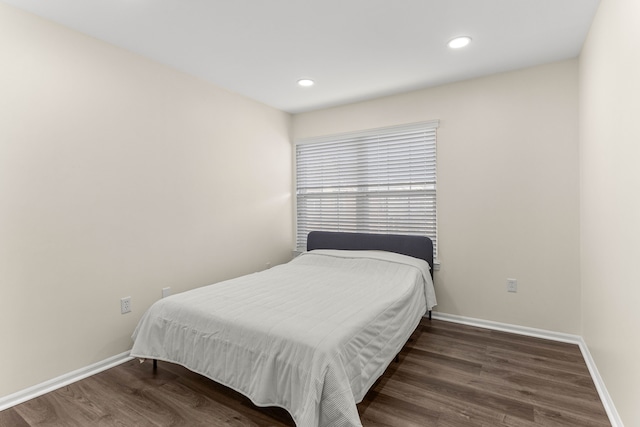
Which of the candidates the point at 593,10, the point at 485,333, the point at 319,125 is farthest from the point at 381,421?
the point at 319,125

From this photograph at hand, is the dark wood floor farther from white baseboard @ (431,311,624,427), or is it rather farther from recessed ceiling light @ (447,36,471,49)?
recessed ceiling light @ (447,36,471,49)

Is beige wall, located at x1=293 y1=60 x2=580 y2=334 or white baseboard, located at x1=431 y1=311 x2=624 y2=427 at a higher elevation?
beige wall, located at x1=293 y1=60 x2=580 y2=334

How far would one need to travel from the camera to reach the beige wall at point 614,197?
144cm

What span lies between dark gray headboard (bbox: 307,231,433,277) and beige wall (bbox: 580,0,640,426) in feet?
4.30

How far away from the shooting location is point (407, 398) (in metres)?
1.99

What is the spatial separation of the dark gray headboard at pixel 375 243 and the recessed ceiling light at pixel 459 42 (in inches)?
69.6

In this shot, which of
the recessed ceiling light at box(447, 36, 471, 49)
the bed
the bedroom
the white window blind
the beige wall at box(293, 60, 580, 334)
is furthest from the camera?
the white window blind

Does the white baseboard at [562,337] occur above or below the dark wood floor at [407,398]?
above

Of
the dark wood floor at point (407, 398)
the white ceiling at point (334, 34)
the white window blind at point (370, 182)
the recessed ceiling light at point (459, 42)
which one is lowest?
the dark wood floor at point (407, 398)

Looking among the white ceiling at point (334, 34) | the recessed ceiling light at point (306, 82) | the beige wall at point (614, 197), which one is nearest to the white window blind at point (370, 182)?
the white ceiling at point (334, 34)

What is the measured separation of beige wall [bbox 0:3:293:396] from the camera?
6.63 ft

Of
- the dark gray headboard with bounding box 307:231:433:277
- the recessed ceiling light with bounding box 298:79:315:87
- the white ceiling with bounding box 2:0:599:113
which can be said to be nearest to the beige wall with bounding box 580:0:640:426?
the white ceiling with bounding box 2:0:599:113

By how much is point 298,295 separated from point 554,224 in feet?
7.60

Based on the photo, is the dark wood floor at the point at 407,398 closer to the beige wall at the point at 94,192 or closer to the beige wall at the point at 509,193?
Result: the beige wall at the point at 94,192
